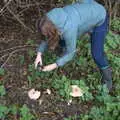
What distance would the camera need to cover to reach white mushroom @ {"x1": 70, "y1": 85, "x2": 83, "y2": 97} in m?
4.60

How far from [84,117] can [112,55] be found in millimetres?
1263

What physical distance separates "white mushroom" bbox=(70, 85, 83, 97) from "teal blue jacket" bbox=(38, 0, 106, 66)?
65 centimetres

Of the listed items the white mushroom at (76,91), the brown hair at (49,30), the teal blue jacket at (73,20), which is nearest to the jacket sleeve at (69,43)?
the teal blue jacket at (73,20)

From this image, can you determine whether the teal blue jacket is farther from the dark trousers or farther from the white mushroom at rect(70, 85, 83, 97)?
the white mushroom at rect(70, 85, 83, 97)

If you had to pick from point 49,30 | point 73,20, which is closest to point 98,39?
point 73,20

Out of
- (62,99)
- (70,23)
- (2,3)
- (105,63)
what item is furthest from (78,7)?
(2,3)

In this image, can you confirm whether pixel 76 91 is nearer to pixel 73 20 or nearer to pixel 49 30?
pixel 73 20

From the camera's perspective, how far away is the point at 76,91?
4633mm

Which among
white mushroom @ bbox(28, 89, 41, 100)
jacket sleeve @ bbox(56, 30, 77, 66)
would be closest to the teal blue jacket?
jacket sleeve @ bbox(56, 30, 77, 66)

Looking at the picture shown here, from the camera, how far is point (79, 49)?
5.33 metres

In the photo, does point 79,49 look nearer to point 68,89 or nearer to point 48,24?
point 68,89

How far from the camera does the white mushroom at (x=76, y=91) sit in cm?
460

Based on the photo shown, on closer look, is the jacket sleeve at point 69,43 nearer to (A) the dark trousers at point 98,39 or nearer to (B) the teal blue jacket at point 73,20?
(B) the teal blue jacket at point 73,20

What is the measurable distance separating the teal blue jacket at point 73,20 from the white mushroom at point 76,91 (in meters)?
0.65
